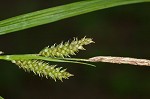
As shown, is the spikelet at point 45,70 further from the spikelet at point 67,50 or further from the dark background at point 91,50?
the dark background at point 91,50

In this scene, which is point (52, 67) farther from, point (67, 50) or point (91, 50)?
point (91, 50)

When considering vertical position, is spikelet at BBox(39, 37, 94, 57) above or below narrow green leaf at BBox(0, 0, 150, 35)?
below

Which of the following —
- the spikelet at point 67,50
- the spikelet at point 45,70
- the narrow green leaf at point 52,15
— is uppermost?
the narrow green leaf at point 52,15

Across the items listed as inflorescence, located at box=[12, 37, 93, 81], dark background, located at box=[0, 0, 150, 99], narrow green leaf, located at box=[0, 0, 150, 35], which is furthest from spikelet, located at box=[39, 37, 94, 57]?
dark background, located at box=[0, 0, 150, 99]

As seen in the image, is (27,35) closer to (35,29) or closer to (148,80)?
(35,29)

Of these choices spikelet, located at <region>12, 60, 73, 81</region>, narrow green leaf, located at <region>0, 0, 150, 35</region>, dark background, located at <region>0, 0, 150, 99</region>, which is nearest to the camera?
spikelet, located at <region>12, 60, 73, 81</region>

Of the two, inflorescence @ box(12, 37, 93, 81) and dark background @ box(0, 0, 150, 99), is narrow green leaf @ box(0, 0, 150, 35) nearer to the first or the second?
inflorescence @ box(12, 37, 93, 81)

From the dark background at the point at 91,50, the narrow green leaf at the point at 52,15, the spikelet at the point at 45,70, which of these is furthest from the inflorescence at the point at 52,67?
the dark background at the point at 91,50

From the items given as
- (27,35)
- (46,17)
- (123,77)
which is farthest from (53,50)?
(27,35)
